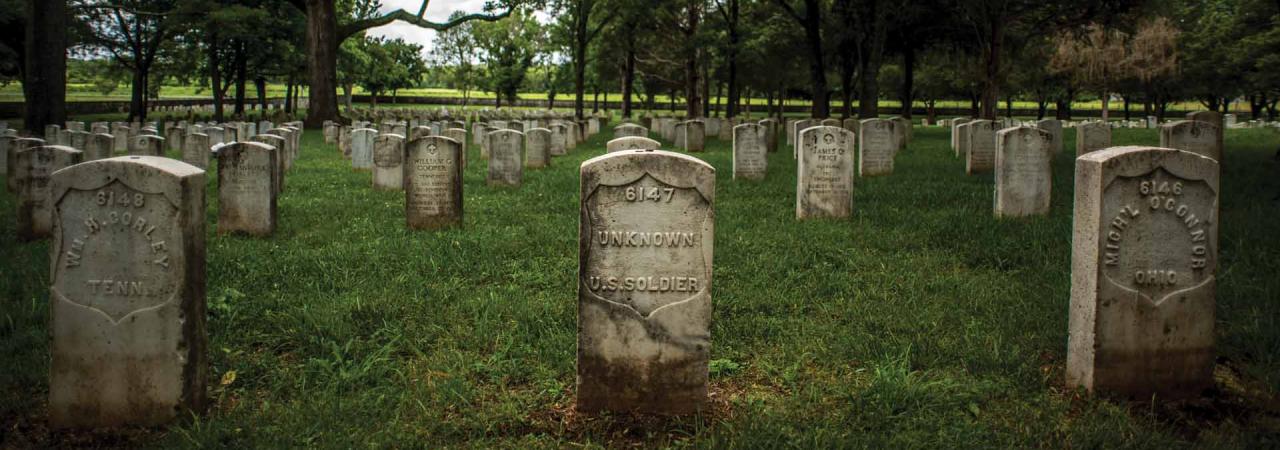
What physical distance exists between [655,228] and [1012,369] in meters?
2.16

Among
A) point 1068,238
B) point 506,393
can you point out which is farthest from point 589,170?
point 1068,238

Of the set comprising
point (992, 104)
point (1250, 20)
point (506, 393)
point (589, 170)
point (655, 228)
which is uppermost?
point (1250, 20)

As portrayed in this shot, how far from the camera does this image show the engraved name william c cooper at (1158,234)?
457 cm

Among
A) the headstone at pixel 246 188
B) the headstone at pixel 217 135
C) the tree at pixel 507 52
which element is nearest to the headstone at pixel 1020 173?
the headstone at pixel 246 188

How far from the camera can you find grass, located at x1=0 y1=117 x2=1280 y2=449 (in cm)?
425

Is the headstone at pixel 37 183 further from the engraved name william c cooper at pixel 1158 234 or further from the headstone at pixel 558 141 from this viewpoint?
the headstone at pixel 558 141

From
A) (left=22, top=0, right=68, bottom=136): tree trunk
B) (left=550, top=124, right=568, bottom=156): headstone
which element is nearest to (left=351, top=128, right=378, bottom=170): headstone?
(left=550, top=124, right=568, bottom=156): headstone

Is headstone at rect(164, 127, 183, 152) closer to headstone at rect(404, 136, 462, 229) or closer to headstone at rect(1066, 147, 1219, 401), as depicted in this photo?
headstone at rect(404, 136, 462, 229)

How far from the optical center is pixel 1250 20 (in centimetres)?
3462

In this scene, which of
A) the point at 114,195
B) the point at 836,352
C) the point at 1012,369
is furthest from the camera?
the point at 836,352

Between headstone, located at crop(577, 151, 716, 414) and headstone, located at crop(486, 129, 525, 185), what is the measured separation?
9754 mm

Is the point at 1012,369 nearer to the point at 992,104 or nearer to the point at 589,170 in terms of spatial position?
the point at 589,170

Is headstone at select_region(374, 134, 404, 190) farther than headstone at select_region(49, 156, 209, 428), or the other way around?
headstone at select_region(374, 134, 404, 190)

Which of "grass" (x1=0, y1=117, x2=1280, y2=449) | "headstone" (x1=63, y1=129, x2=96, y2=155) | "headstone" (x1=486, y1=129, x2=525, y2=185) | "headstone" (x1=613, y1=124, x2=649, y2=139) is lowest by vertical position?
"grass" (x1=0, y1=117, x2=1280, y2=449)
